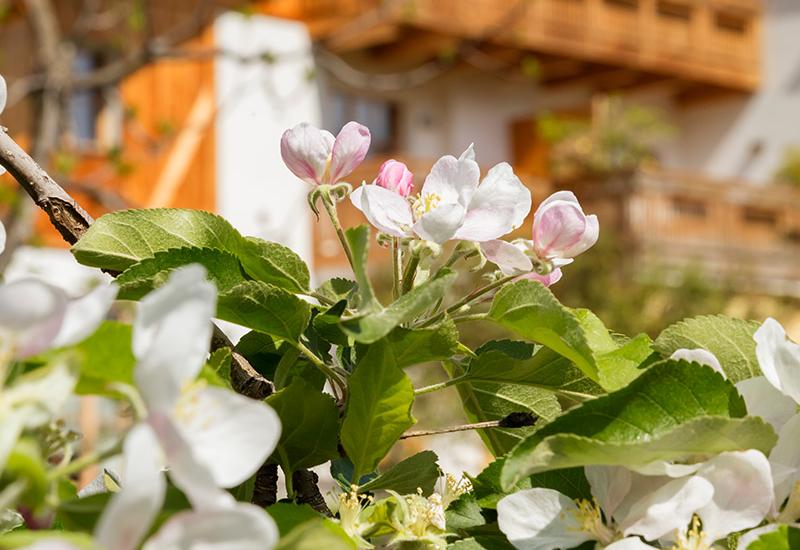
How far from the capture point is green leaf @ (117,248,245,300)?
0.62 meters

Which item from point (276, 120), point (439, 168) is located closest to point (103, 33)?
point (276, 120)

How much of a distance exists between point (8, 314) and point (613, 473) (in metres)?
0.29

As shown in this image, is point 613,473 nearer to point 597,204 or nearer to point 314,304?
point 314,304

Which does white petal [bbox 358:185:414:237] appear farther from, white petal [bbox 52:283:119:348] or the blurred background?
the blurred background

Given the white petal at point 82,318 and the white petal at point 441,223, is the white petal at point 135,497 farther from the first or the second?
the white petal at point 441,223

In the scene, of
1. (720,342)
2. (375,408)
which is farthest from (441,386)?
(720,342)

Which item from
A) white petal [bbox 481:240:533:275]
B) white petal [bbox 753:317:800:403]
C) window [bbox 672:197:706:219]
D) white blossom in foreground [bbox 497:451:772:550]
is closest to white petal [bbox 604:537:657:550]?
white blossom in foreground [bbox 497:451:772:550]

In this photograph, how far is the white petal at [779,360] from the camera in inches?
22.9

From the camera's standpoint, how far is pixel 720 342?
0.66 meters

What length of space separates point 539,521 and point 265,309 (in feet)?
0.56

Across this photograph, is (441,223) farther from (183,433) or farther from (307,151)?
(183,433)

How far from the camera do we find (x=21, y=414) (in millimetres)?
400

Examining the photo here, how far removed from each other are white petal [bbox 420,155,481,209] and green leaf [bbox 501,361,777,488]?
201 millimetres

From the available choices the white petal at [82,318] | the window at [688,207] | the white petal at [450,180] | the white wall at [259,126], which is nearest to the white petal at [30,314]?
the white petal at [82,318]
